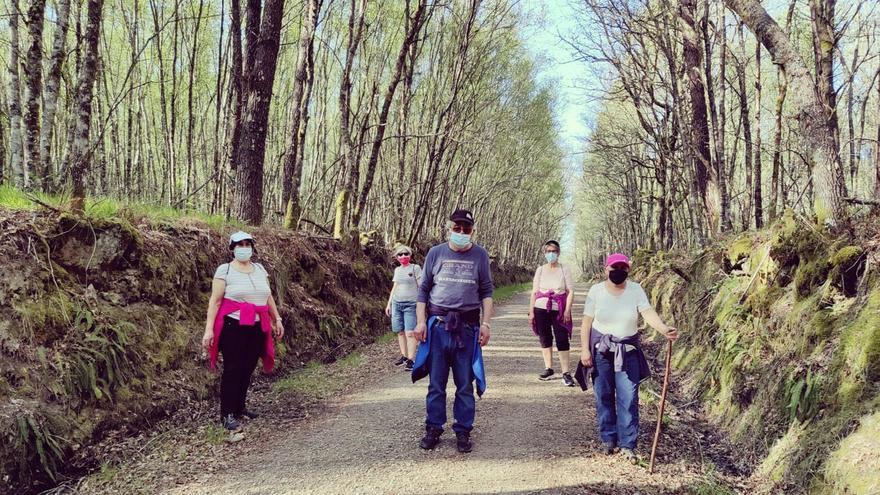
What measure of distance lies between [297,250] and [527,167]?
24649 millimetres

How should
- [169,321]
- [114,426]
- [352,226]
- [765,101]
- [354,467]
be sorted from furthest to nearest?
[765,101]
[352,226]
[169,321]
[114,426]
[354,467]

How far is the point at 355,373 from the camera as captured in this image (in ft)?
23.9

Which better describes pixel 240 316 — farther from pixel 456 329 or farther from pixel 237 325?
pixel 456 329

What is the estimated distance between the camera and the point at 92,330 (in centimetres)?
461

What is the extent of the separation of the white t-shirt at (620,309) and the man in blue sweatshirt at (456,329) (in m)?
0.95

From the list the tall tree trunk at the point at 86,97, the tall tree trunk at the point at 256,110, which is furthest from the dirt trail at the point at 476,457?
the tall tree trunk at the point at 256,110

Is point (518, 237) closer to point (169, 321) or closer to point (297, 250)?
point (297, 250)

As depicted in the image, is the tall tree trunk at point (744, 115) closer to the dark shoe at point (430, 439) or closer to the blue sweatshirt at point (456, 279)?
the blue sweatshirt at point (456, 279)

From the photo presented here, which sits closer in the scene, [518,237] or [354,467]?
[354,467]

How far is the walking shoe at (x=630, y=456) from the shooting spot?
13.2 ft

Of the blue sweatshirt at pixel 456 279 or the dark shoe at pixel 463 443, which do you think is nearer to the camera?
the dark shoe at pixel 463 443

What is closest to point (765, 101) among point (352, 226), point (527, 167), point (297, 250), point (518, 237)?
point (527, 167)

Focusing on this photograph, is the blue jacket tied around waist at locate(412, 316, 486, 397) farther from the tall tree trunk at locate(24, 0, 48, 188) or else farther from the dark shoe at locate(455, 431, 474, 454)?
the tall tree trunk at locate(24, 0, 48, 188)

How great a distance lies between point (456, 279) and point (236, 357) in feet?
7.47
